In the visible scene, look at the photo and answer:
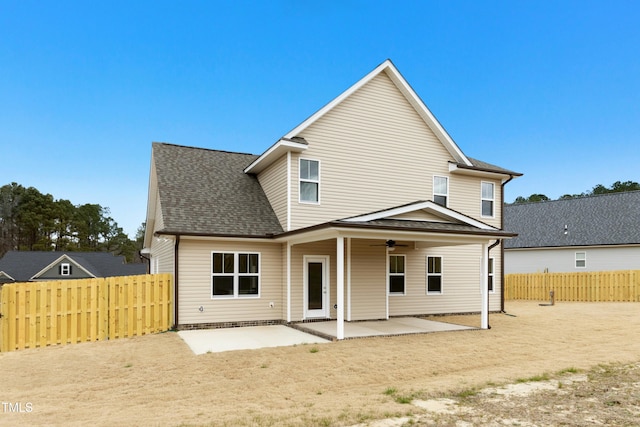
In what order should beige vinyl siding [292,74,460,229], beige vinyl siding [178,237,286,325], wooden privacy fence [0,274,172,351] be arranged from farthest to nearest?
beige vinyl siding [292,74,460,229] < beige vinyl siding [178,237,286,325] < wooden privacy fence [0,274,172,351]

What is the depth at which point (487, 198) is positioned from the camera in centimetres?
1775

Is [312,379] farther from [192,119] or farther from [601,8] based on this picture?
[192,119]

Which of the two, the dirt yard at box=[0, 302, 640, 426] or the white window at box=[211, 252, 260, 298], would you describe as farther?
the white window at box=[211, 252, 260, 298]

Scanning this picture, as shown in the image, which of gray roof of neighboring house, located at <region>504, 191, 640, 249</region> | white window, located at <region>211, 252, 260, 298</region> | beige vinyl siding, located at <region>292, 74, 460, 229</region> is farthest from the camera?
gray roof of neighboring house, located at <region>504, 191, 640, 249</region>

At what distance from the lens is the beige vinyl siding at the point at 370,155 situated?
14422 mm

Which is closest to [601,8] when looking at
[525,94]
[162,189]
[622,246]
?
[525,94]

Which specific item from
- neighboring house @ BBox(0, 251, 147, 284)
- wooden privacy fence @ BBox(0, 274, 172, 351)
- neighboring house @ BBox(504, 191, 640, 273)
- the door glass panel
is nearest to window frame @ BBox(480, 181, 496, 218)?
the door glass panel

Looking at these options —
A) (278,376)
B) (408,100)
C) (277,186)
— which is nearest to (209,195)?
(277,186)

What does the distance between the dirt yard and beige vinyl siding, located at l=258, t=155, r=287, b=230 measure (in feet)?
17.1

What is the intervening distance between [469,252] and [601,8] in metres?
13.6

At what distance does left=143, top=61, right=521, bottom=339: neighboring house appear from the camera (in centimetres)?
1301

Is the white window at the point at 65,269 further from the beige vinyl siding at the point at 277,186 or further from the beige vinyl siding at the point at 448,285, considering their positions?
the beige vinyl siding at the point at 448,285

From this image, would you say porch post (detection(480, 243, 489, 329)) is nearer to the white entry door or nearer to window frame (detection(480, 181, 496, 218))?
window frame (detection(480, 181, 496, 218))

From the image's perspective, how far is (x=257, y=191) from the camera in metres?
16.1
